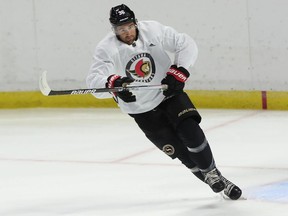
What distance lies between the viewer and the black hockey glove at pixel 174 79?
→ 3957 mm

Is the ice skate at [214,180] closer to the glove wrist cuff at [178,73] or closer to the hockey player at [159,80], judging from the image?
the hockey player at [159,80]

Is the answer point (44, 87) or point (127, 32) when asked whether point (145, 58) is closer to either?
point (127, 32)

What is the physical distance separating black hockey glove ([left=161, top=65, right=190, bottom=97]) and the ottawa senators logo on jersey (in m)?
0.11

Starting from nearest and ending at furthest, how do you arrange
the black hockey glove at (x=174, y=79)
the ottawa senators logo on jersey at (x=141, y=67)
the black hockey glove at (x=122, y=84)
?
the black hockey glove at (x=122, y=84) → the black hockey glove at (x=174, y=79) → the ottawa senators logo on jersey at (x=141, y=67)

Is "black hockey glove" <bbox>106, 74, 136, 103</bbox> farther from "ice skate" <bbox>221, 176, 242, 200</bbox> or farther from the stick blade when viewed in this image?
"ice skate" <bbox>221, 176, 242, 200</bbox>

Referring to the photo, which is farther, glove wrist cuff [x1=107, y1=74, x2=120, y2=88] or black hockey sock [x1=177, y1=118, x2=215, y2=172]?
black hockey sock [x1=177, y1=118, x2=215, y2=172]

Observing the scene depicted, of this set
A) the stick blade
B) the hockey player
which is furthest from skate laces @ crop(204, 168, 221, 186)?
the stick blade

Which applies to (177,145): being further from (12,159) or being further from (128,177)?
(12,159)

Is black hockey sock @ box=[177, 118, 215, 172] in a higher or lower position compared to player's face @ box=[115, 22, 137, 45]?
lower

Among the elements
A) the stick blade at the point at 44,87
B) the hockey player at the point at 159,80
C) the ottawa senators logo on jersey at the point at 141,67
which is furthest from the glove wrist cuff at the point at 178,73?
the stick blade at the point at 44,87

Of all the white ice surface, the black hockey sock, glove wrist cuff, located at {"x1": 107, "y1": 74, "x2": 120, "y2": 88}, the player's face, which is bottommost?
the white ice surface

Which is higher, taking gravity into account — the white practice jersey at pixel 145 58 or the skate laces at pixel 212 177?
the white practice jersey at pixel 145 58

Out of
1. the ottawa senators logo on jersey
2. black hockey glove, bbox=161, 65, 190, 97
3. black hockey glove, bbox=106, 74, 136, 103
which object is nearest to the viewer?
black hockey glove, bbox=106, 74, 136, 103

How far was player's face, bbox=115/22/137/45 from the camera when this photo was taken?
399 cm
